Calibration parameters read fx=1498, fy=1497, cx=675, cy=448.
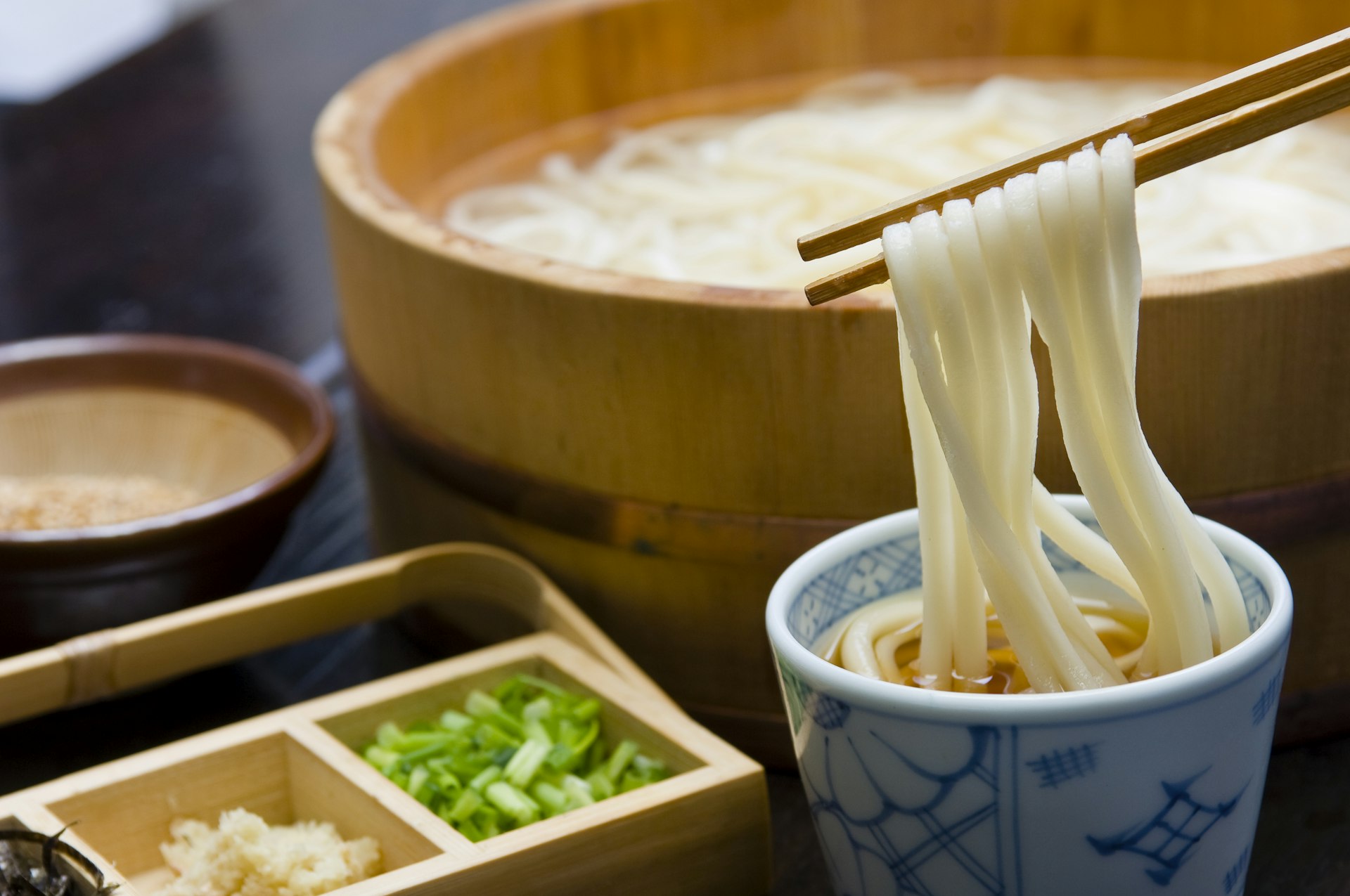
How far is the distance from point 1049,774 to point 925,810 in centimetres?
10

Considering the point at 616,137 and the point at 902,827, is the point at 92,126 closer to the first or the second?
the point at 616,137

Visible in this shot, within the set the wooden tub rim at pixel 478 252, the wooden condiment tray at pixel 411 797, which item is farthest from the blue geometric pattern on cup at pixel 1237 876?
the wooden tub rim at pixel 478 252

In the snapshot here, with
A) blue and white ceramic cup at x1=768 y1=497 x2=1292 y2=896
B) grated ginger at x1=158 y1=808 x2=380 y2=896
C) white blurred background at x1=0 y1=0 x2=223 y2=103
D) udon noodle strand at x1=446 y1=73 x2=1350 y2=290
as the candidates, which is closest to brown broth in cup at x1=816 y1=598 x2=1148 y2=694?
blue and white ceramic cup at x1=768 y1=497 x2=1292 y2=896

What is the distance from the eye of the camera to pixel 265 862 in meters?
1.26

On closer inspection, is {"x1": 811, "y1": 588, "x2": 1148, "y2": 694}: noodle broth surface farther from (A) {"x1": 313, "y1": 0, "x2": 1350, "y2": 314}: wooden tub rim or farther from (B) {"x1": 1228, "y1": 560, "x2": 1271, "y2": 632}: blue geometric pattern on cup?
(A) {"x1": 313, "y1": 0, "x2": 1350, "y2": 314}: wooden tub rim

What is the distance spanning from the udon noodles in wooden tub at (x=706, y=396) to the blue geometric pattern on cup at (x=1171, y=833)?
1.48 feet

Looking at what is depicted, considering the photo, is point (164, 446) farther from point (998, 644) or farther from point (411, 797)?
point (998, 644)

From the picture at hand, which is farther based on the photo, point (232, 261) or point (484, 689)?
point (232, 261)

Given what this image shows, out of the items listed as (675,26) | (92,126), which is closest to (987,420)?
(675,26)

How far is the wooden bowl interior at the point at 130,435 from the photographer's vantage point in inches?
80.9

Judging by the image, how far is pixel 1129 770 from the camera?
1018mm

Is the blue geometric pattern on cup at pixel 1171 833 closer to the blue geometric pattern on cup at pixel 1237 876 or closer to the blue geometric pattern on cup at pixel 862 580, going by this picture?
the blue geometric pattern on cup at pixel 1237 876

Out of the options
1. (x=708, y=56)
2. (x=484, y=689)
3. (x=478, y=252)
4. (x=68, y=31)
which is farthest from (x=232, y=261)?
(x=68, y=31)

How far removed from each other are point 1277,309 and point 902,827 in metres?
0.62
